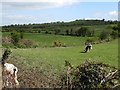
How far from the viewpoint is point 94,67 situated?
34.6 feet

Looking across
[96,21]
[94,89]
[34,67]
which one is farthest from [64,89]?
[96,21]

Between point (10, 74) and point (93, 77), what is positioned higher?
point (93, 77)

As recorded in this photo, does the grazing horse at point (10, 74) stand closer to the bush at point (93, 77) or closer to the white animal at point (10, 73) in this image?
the white animal at point (10, 73)

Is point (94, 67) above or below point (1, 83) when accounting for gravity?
above

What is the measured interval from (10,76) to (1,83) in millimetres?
575

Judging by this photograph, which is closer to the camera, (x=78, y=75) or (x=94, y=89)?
(x=94, y=89)

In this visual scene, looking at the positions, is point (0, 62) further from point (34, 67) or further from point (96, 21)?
point (96, 21)

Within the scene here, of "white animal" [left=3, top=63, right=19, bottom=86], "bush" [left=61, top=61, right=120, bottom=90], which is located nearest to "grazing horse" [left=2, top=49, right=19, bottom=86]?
"white animal" [left=3, top=63, right=19, bottom=86]

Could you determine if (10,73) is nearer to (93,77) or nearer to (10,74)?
(10,74)

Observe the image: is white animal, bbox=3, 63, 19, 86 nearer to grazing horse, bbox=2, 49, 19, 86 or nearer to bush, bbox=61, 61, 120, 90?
grazing horse, bbox=2, 49, 19, 86

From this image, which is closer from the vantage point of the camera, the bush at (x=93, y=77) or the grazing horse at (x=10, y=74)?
the bush at (x=93, y=77)

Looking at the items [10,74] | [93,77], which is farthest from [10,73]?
[93,77]

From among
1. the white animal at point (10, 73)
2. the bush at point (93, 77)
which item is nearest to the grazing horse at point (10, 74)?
the white animal at point (10, 73)

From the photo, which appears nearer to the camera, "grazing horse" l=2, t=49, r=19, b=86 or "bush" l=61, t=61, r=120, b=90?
"bush" l=61, t=61, r=120, b=90
